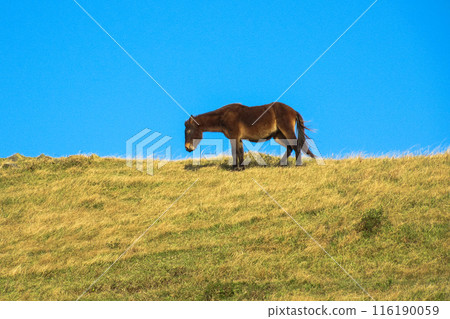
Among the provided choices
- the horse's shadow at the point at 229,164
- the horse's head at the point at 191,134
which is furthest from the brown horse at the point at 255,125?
the horse's shadow at the point at 229,164

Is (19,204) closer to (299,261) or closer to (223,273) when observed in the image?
(223,273)

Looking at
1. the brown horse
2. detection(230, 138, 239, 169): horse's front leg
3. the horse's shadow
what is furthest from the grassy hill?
the brown horse

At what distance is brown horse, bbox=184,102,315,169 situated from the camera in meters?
21.0

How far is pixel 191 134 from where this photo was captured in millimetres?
21922

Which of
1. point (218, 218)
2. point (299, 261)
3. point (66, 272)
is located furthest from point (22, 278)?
point (299, 261)

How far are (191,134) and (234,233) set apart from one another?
841 cm

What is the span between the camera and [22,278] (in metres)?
12.6

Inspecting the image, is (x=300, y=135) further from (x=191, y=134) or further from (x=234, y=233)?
(x=234, y=233)

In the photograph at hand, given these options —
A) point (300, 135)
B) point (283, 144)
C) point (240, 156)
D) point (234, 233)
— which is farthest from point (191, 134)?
point (234, 233)

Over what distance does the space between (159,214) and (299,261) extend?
20.1 feet

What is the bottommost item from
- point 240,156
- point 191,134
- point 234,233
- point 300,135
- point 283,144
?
point 234,233

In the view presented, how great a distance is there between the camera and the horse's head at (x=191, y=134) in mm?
21916

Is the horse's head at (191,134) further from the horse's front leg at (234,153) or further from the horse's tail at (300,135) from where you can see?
the horse's tail at (300,135)
